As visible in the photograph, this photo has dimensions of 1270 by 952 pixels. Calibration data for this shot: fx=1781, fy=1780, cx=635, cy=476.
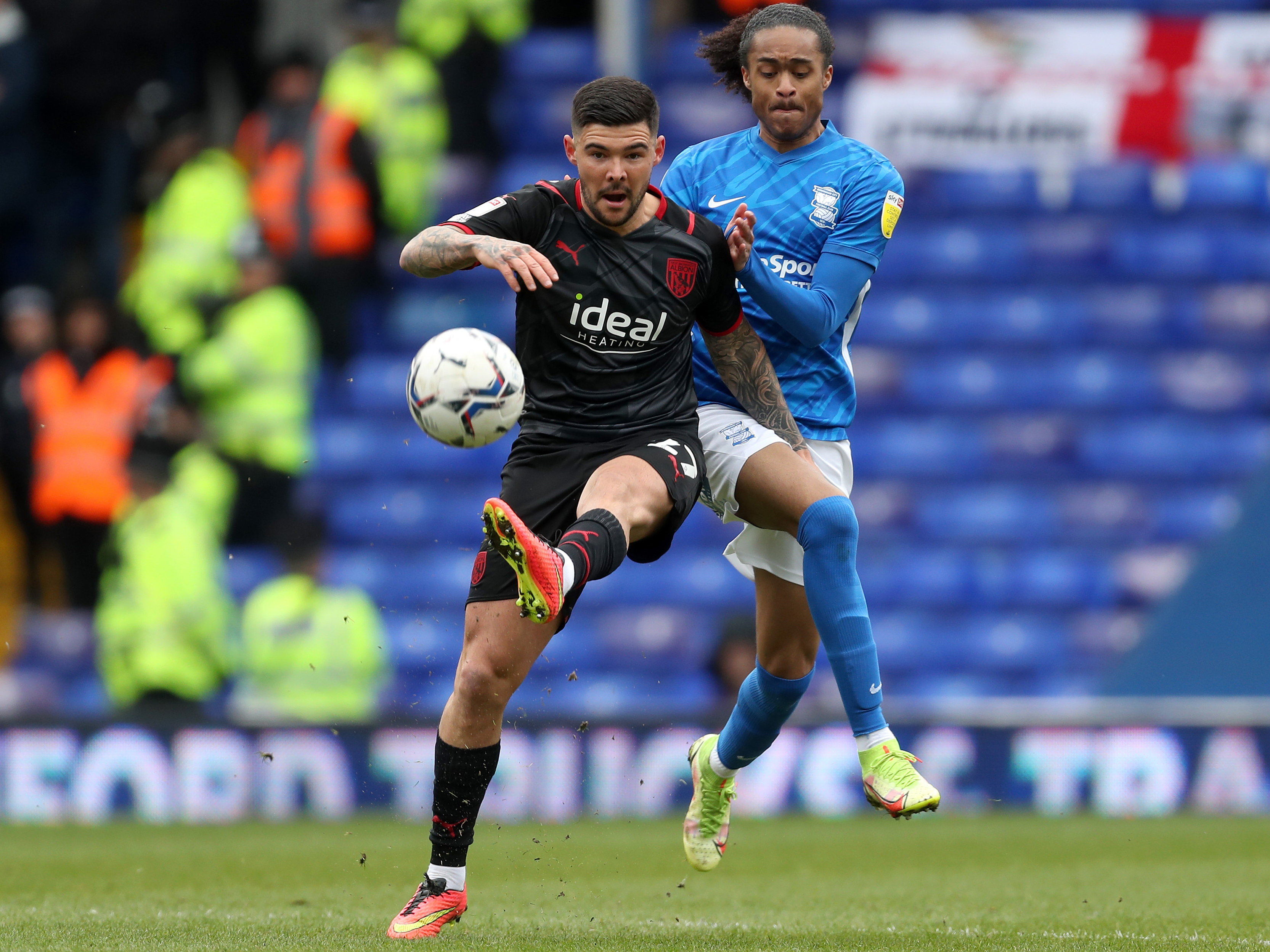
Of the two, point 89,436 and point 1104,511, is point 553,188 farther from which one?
point 1104,511

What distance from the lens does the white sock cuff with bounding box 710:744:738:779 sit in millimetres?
6035

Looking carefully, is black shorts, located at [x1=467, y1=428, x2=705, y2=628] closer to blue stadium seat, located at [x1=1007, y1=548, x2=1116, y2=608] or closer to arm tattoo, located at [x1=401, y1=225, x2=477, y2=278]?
arm tattoo, located at [x1=401, y1=225, x2=477, y2=278]

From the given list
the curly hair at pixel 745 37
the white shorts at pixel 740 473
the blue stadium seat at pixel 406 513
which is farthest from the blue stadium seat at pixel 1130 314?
the white shorts at pixel 740 473

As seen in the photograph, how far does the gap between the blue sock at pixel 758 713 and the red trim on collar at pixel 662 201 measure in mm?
1528

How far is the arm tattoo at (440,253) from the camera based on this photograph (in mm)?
4832

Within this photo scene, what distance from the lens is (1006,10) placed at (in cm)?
1284

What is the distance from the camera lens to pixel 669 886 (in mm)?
6883

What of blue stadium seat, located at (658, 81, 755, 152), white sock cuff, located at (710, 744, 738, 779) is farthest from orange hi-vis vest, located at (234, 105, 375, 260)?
white sock cuff, located at (710, 744, 738, 779)

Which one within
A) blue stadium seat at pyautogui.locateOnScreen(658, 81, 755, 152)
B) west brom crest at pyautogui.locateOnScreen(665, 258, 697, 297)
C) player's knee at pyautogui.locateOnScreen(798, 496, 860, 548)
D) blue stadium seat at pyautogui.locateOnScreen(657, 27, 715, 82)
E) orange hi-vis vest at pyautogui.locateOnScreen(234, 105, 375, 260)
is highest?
blue stadium seat at pyautogui.locateOnScreen(657, 27, 715, 82)

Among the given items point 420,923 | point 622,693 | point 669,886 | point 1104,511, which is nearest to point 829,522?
point 420,923

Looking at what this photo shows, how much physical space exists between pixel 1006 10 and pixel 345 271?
510 cm

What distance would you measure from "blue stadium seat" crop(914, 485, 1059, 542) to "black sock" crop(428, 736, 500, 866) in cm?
700

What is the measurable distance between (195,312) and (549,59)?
338 centimetres

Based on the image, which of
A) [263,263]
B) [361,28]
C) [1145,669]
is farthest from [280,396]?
[1145,669]
